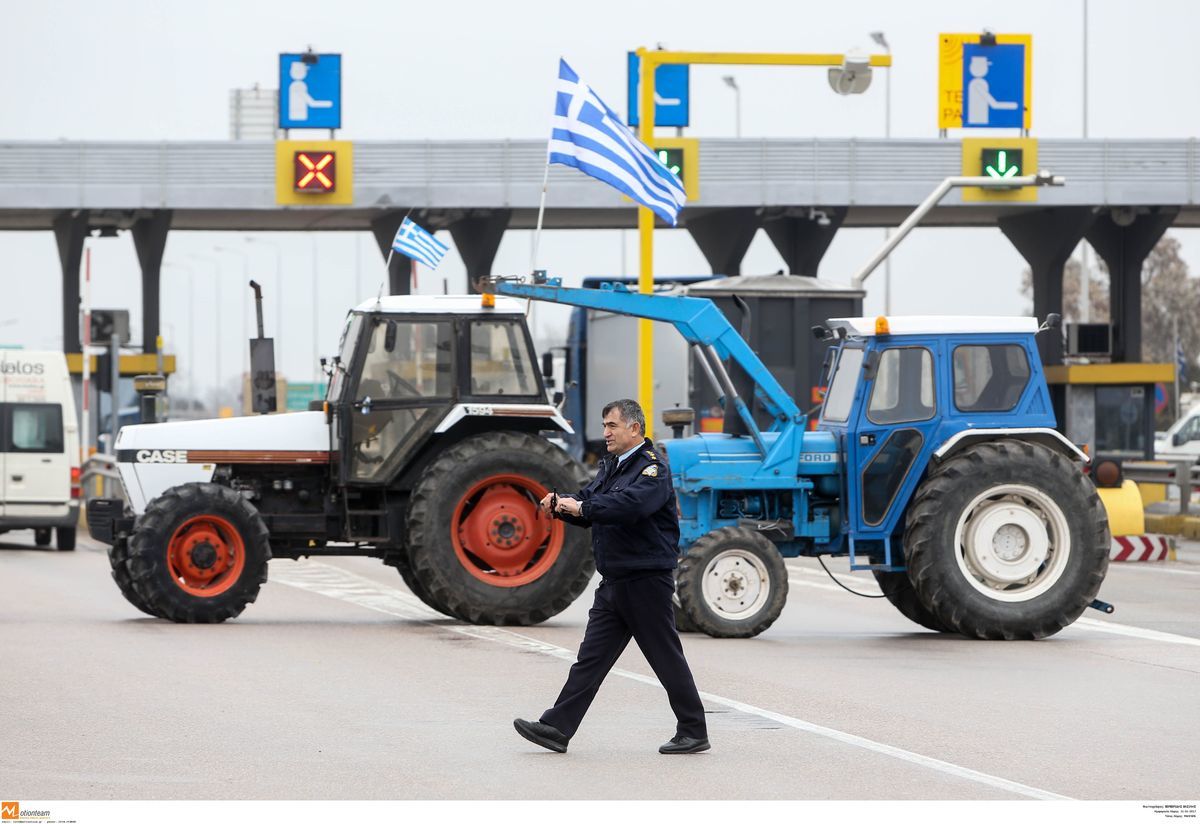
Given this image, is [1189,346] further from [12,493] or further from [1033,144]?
[12,493]

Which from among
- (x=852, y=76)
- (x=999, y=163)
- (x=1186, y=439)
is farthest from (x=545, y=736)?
(x=1186, y=439)

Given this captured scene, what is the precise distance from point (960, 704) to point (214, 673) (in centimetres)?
456

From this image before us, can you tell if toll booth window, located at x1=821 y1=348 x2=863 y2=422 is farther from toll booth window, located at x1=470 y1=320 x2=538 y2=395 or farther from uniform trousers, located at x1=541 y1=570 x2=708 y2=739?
uniform trousers, located at x1=541 y1=570 x2=708 y2=739

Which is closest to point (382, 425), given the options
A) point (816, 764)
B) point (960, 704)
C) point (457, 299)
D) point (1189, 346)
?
point (457, 299)

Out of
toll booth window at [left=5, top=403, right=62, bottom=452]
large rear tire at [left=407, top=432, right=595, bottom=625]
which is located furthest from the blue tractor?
toll booth window at [left=5, top=403, right=62, bottom=452]

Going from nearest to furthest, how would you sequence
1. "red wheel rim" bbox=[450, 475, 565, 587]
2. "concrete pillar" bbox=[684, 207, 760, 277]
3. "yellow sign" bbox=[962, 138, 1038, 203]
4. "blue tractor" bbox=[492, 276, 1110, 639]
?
"blue tractor" bbox=[492, 276, 1110, 639], "red wheel rim" bbox=[450, 475, 565, 587], "yellow sign" bbox=[962, 138, 1038, 203], "concrete pillar" bbox=[684, 207, 760, 277]

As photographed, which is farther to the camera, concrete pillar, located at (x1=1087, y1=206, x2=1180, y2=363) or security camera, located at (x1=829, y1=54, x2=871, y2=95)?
concrete pillar, located at (x1=1087, y1=206, x2=1180, y2=363)

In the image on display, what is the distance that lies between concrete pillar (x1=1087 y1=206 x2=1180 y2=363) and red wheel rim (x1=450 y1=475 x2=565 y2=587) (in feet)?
92.8

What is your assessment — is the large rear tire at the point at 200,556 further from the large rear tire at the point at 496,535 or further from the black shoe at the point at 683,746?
the black shoe at the point at 683,746

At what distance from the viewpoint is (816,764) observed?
32.1ft

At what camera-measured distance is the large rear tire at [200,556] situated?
1677cm

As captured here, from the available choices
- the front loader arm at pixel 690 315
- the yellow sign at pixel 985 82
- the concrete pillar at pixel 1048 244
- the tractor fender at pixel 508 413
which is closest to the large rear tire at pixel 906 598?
the front loader arm at pixel 690 315

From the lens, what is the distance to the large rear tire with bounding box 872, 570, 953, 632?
17172 mm
